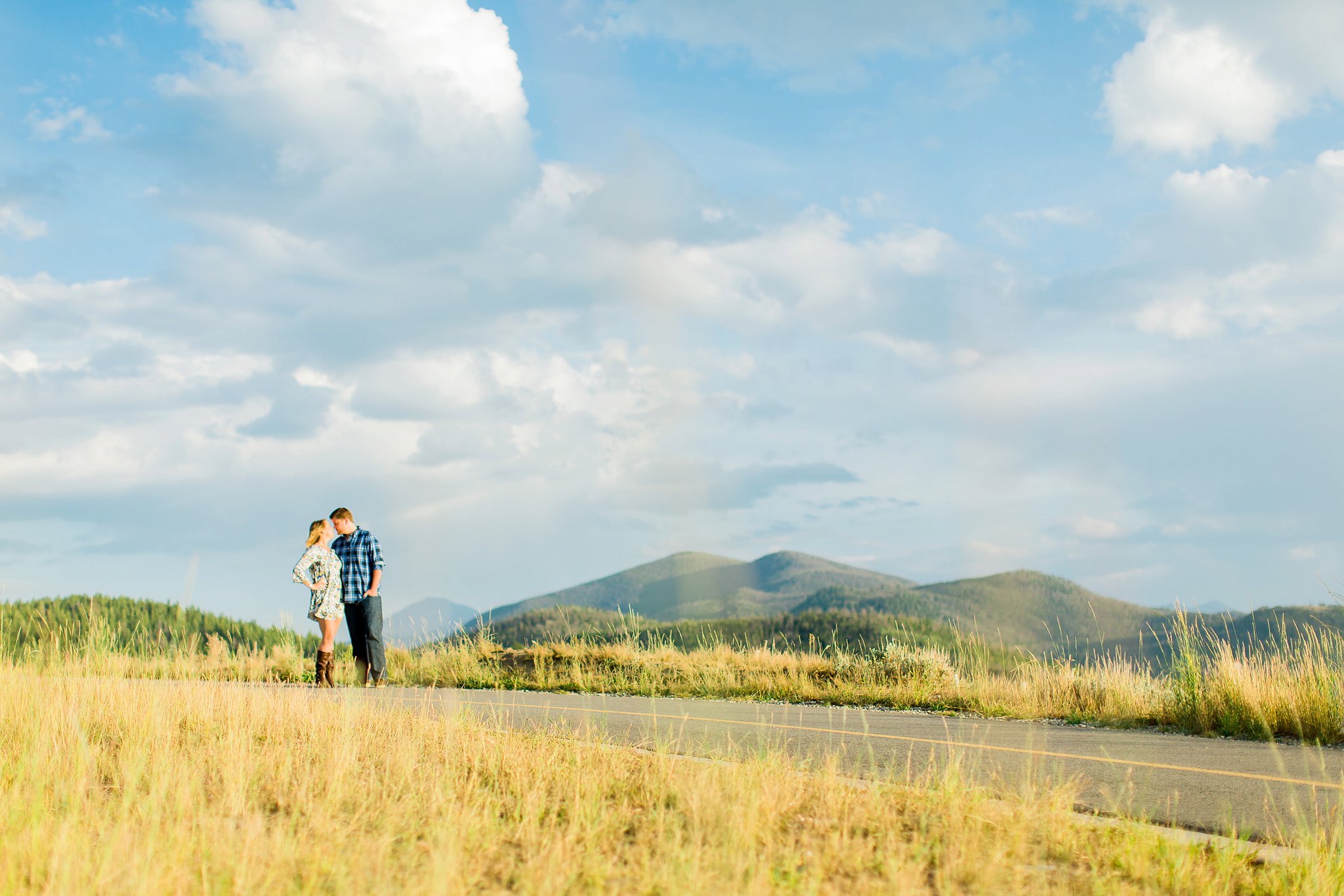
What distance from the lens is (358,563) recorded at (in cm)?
1420

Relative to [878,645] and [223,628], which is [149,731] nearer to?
[878,645]

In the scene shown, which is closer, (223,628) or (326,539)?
(326,539)

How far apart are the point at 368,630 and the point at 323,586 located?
93cm

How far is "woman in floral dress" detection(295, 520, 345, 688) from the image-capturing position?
13.9 metres

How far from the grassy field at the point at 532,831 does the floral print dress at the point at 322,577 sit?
22.6 feet

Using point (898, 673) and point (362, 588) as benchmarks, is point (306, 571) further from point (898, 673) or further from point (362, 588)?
point (898, 673)

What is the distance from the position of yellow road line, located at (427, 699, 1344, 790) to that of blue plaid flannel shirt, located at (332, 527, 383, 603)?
10.5ft

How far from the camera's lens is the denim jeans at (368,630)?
46.3 ft

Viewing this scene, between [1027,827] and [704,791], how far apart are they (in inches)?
66.9

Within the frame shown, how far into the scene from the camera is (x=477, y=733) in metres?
7.79

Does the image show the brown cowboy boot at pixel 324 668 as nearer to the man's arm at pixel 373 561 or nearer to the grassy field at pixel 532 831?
the man's arm at pixel 373 561

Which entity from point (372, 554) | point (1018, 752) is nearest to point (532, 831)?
point (1018, 752)

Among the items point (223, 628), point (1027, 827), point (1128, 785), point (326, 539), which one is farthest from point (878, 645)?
point (223, 628)

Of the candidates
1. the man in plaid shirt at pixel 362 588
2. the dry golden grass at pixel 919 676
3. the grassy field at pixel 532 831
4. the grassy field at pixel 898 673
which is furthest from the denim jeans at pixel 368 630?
the grassy field at pixel 532 831
